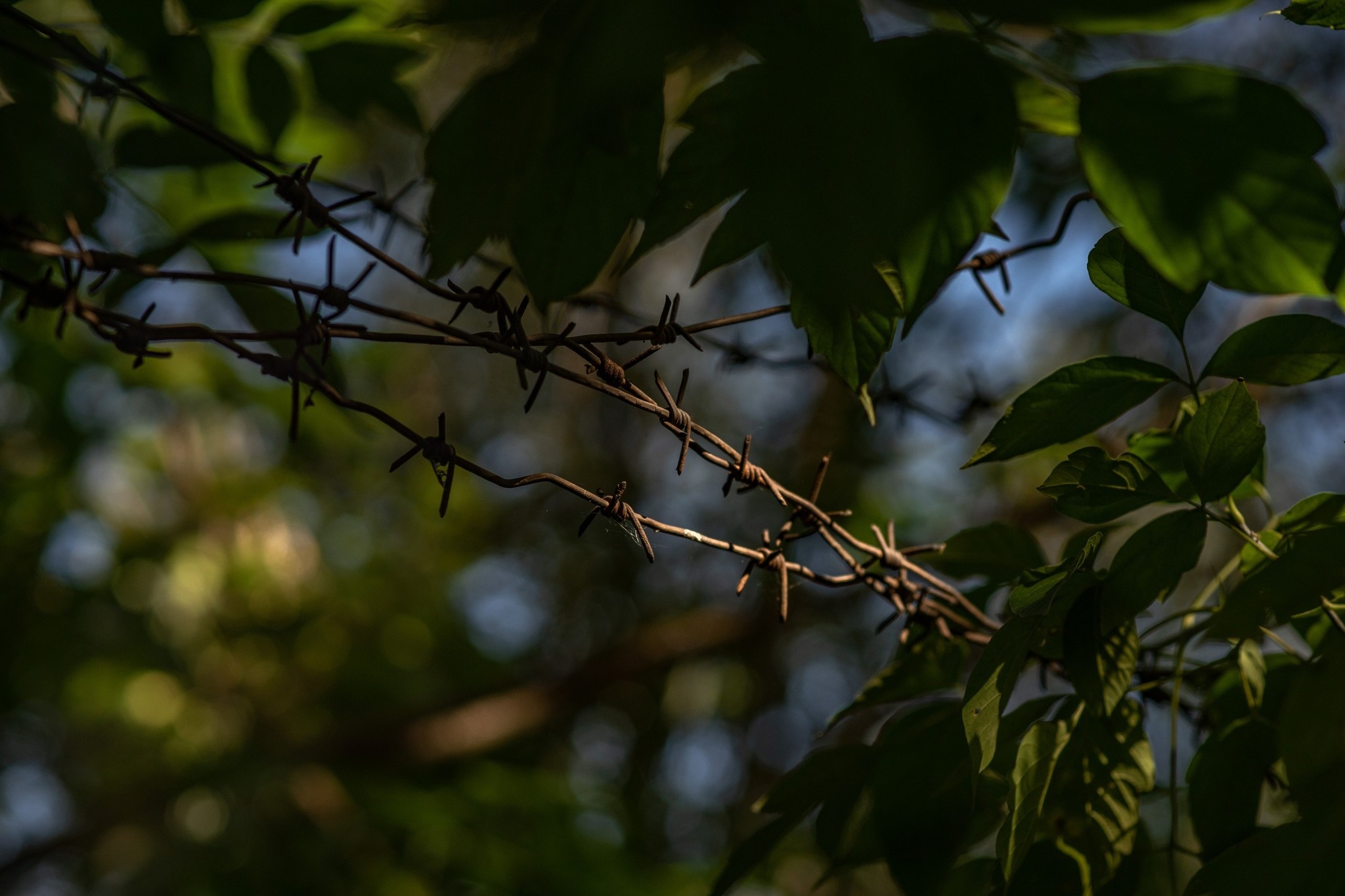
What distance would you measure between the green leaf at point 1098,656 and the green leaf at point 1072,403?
0.08 m

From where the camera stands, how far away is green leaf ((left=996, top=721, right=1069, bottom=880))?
0.36 m

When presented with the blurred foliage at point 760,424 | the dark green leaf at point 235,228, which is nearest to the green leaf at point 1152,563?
the blurred foliage at point 760,424

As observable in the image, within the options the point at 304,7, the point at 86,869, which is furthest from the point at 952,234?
the point at 86,869

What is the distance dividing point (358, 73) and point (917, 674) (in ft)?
1.95

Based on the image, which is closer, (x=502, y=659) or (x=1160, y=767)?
(x=1160, y=767)

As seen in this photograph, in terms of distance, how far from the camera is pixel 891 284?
1.17 feet

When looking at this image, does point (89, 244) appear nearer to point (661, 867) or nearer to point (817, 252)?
point (817, 252)

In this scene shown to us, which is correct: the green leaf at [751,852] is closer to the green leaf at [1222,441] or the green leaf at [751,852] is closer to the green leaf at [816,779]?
the green leaf at [816,779]

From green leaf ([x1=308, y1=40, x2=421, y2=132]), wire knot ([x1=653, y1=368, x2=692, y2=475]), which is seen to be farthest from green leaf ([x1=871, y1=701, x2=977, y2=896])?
green leaf ([x1=308, y1=40, x2=421, y2=132])

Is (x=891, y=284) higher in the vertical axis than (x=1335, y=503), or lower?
higher

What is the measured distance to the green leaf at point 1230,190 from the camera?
0.27 metres

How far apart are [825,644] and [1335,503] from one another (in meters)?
1.77

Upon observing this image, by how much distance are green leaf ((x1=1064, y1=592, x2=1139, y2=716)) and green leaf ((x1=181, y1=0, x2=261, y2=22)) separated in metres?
0.59

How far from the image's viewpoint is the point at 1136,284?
1.38 ft
